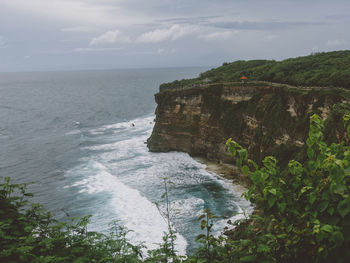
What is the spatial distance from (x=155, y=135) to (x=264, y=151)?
23697mm

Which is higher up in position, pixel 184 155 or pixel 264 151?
pixel 264 151

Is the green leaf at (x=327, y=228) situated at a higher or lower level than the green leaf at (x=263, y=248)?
higher

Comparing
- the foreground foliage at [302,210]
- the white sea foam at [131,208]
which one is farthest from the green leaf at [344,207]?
the white sea foam at [131,208]

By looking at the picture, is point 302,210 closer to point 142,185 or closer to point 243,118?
point 142,185

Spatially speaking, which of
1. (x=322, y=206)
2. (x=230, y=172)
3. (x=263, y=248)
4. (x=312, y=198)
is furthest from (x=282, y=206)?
(x=230, y=172)

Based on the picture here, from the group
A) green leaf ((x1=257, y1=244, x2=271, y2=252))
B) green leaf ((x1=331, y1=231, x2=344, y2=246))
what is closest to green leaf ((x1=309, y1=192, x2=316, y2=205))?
green leaf ((x1=331, y1=231, x2=344, y2=246))

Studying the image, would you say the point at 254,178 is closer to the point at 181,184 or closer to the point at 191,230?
the point at 191,230

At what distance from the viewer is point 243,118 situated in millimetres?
42219

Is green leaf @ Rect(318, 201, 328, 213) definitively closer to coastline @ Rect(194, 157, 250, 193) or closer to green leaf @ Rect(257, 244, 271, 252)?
green leaf @ Rect(257, 244, 271, 252)

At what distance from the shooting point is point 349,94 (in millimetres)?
29156

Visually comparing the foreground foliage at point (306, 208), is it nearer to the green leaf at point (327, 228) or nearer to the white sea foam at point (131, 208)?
the green leaf at point (327, 228)

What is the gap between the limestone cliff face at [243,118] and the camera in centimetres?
3170

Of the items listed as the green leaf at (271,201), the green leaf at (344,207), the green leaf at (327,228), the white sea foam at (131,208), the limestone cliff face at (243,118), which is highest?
the green leaf at (344,207)

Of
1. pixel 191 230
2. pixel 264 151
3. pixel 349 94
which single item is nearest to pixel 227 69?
pixel 264 151
